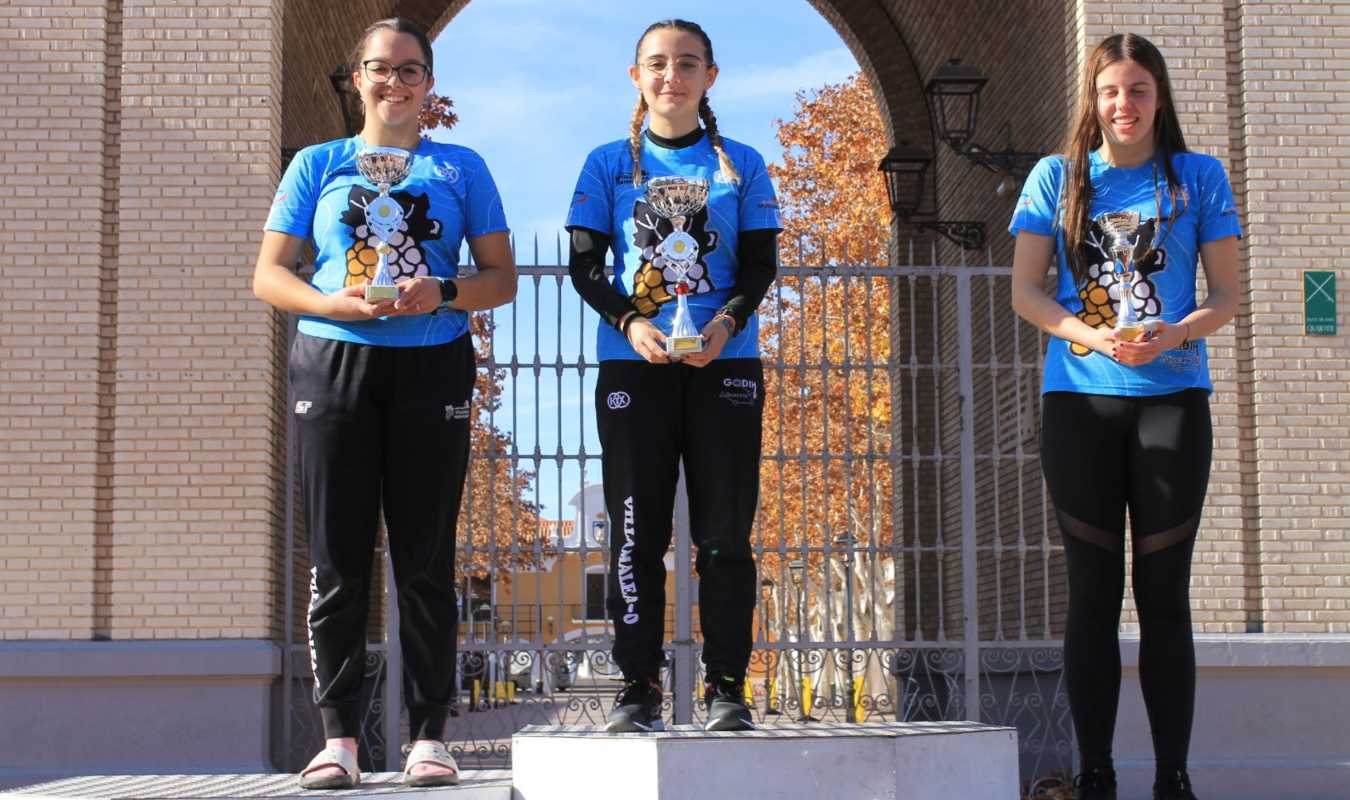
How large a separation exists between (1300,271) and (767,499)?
20.6 m

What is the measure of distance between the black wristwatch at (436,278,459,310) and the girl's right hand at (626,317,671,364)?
1.75 ft

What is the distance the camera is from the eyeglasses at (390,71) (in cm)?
493

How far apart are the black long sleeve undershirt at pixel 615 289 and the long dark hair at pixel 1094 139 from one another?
92 centimetres

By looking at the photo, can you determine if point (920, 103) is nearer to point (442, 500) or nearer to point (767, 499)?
point (442, 500)

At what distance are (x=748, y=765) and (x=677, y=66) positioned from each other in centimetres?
212

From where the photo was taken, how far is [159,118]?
9.22m

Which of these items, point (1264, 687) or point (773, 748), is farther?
point (1264, 687)

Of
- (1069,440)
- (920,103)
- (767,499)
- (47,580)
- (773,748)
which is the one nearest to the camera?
(773,748)

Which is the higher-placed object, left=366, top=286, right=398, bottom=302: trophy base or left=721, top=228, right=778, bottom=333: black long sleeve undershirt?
left=721, top=228, right=778, bottom=333: black long sleeve undershirt

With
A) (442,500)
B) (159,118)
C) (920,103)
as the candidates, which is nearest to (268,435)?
(159,118)

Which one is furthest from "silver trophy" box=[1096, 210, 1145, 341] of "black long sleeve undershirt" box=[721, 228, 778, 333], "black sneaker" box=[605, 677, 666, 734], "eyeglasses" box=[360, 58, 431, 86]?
"eyeglasses" box=[360, 58, 431, 86]

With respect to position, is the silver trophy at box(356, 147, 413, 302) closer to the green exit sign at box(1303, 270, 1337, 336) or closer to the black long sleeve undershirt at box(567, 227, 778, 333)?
the black long sleeve undershirt at box(567, 227, 778, 333)

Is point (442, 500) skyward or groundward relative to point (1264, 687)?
skyward

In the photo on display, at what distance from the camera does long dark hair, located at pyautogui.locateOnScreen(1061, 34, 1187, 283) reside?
4.97 metres
